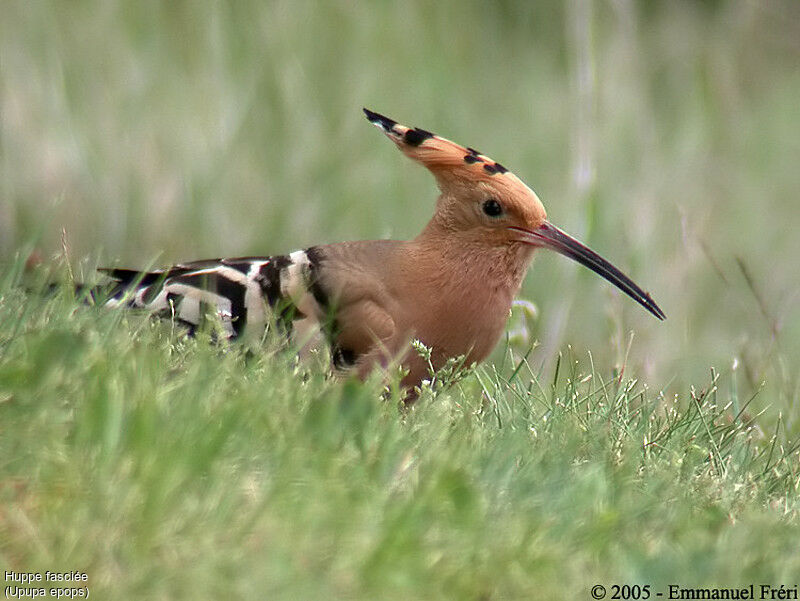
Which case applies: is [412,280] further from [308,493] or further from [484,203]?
[308,493]

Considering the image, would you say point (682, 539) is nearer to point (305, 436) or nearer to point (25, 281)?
point (305, 436)

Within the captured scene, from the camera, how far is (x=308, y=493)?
5.66ft

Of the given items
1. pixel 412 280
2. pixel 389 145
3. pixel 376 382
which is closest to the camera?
pixel 376 382

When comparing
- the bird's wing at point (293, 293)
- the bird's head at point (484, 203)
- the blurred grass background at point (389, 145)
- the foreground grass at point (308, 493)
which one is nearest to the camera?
the foreground grass at point (308, 493)

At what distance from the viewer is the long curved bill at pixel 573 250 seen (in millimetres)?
3010

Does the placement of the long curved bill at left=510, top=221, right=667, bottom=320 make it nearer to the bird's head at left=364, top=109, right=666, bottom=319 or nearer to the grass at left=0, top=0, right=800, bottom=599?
the bird's head at left=364, top=109, right=666, bottom=319

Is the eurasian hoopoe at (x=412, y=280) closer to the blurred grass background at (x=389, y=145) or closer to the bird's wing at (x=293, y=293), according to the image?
the bird's wing at (x=293, y=293)

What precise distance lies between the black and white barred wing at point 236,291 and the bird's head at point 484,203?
35cm

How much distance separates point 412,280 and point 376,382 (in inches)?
32.5

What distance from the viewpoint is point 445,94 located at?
5.21m

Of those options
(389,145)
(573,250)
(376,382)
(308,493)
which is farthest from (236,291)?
(389,145)

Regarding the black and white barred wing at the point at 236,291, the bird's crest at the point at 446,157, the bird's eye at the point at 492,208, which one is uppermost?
the bird's crest at the point at 446,157

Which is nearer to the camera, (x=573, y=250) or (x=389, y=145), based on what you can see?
(x=573, y=250)

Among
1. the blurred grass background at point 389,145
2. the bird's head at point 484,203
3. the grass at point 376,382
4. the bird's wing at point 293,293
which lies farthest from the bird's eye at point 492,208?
Result: the blurred grass background at point 389,145
